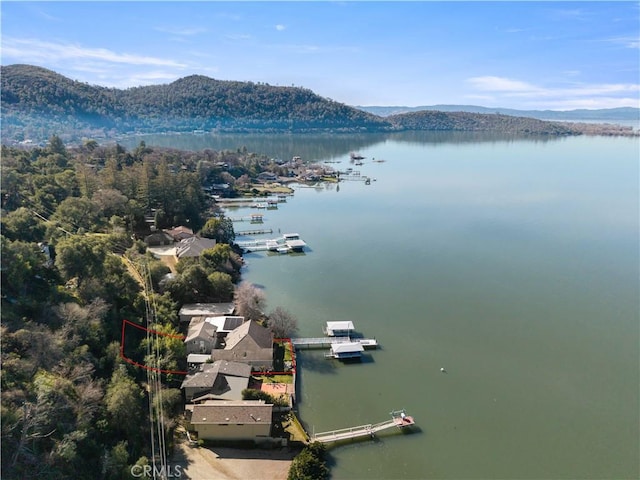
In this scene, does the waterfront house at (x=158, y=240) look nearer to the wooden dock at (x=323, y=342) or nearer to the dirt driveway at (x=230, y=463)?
the wooden dock at (x=323, y=342)

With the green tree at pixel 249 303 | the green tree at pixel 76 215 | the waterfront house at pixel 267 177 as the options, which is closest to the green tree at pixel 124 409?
the green tree at pixel 249 303

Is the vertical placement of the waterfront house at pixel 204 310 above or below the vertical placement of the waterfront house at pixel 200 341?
above

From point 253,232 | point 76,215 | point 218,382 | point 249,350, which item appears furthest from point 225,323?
point 253,232

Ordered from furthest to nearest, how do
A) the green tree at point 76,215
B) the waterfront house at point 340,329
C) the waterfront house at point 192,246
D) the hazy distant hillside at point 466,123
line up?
the hazy distant hillside at point 466,123, the waterfront house at point 192,246, the green tree at point 76,215, the waterfront house at point 340,329

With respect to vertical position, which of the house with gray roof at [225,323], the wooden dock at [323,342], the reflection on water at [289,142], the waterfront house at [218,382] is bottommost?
the wooden dock at [323,342]

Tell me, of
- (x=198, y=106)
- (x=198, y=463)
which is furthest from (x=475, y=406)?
(x=198, y=106)

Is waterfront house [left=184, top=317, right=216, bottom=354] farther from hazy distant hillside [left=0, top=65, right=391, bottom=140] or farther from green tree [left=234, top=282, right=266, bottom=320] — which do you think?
hazy distant hillside [left=0, top=65, right=391, bottom=140]
